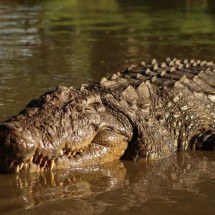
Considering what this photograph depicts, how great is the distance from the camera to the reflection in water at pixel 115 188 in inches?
190

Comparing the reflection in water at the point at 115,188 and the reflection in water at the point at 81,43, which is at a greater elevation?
the reflection in water at the point at 81,43

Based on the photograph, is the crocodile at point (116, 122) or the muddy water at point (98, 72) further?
the crocodile at point (116, 122)

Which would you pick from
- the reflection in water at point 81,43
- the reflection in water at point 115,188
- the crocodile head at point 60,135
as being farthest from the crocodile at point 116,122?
the reflection in water at point 81,43

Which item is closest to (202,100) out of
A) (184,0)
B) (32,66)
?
(32,66)

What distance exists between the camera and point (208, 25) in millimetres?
20297

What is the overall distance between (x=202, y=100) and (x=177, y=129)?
0.57m

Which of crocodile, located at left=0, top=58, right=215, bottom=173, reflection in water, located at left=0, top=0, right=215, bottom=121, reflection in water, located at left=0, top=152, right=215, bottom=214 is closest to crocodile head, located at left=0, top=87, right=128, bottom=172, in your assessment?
crocodile, located at left=0, top=58, right=215, bottom=173

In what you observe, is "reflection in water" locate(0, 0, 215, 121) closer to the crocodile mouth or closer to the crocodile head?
the crocodile head

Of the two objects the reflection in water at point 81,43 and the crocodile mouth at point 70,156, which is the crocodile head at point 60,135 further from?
the reflection in water at point 81,43

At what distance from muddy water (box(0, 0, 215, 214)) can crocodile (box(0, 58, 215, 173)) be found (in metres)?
0.17

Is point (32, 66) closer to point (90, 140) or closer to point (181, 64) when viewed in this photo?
point (181, 64)

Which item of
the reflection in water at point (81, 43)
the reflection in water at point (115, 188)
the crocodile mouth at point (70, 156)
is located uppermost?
the reflection in water at point (81, 43)

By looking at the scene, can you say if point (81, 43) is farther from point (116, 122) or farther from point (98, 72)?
point (116, 122)

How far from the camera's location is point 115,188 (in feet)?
17.6
